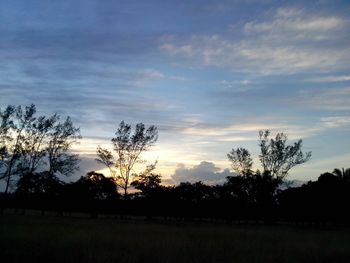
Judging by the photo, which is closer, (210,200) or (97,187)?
(97,187)

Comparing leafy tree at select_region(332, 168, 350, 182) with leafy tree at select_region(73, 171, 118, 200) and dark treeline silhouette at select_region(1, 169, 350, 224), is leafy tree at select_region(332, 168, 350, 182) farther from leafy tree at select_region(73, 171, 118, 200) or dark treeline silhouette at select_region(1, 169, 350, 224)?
leafy tree at select_region(73, 171, 118, 200)

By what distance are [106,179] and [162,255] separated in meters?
67.7

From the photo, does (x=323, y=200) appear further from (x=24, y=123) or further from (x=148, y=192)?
(x=24, y=123)

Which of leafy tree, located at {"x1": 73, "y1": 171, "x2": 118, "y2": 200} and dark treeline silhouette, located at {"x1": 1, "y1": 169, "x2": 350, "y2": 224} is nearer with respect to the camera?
dark treeline silhouette, located at {"x1": 1, "y1": 169, "x2": 350, "y2": 224}

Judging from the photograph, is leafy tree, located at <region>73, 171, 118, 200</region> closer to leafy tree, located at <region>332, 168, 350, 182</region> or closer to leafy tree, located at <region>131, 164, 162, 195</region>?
leafy tree, located at <region>131, 164, 162, 195</region>

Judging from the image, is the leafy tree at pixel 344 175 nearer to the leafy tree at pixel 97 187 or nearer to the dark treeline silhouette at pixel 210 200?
the dark treeline silhouette at pixel 210 200

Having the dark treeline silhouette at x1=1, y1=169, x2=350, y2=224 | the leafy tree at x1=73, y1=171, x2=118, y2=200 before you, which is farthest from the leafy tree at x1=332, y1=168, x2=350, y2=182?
the leafy tree at x1=73, y1=171, x2=118, y2=200

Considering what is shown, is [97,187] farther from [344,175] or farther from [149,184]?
[344,175]

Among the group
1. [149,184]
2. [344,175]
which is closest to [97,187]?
[149,184]

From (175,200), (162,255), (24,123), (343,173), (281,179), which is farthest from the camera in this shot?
(175,200)

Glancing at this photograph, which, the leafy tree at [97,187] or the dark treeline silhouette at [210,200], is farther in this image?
the leafy tree at [97,187]

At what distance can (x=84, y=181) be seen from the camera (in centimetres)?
8094

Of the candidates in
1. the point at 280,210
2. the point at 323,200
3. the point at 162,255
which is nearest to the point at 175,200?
the point at 280,210

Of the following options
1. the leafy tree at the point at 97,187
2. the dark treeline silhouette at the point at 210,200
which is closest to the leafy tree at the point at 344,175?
the dark treeline silhouette at the point at 210,200
